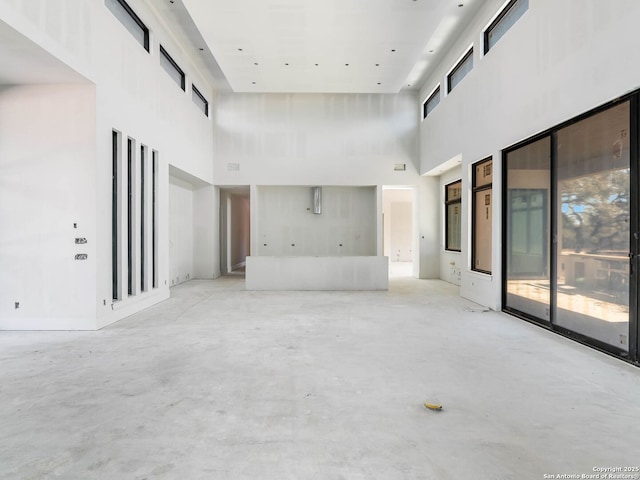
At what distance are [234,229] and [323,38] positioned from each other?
8.33 m

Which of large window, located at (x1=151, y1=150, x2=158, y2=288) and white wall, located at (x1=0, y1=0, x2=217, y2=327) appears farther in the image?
large window, located at (x1=151, y1=150, x2=158, y2=288)

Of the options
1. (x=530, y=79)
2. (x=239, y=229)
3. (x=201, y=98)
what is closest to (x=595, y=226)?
(x=530, y=79)

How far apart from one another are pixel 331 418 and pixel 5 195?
532cm

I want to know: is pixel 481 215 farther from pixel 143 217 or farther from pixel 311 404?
pixel 143 217

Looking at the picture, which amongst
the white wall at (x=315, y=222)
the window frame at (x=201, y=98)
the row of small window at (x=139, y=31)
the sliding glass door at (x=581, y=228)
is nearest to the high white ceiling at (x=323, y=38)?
the row of small window at (x=139, y=31)

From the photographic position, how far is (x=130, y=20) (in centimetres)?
581

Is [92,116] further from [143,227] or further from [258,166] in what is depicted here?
[258,166]

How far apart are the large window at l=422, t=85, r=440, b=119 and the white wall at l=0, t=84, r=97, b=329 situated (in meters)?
8.13

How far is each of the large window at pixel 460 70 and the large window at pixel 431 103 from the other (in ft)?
2.63

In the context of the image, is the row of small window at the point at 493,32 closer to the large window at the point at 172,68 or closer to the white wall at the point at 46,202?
the large window at the point at 172,68

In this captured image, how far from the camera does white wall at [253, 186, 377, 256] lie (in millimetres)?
11086

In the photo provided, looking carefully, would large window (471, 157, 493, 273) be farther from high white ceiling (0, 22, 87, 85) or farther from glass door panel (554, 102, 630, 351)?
high white ceiling (0, 22, 87, 85)

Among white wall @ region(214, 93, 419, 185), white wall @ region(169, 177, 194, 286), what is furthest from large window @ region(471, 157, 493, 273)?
white wall @ region(169, 177, 194, 286)

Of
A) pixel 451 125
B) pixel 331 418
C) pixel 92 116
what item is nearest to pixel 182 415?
pixel 331 418
